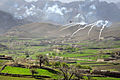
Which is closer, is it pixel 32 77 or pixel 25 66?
pixel 32 77

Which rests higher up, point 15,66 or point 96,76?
point 15,66

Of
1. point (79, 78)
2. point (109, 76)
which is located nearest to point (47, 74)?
point (79, 78)

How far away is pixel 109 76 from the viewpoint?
7450cm

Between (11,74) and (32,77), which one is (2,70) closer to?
(11,74)

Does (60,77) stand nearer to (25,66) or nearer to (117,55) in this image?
(25,66)

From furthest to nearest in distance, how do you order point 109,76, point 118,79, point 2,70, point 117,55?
1. point 117,55
2. point 109,76
3. point 118,79
4. point 2,70

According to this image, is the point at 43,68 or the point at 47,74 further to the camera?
the point at 43,68

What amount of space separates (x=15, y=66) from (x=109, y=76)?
35.2 m

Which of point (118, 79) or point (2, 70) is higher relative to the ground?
point (2, 70)

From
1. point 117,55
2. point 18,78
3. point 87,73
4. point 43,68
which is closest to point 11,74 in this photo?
point 18,78

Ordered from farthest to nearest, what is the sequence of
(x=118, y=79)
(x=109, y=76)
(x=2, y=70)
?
(x=109, y=76)
(x=118, y=79)
(x=2, y=70)

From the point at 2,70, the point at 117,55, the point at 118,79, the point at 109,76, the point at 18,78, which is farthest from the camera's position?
the point at 117,55

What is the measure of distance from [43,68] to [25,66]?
6.58 metres

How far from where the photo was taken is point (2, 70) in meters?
64.4
